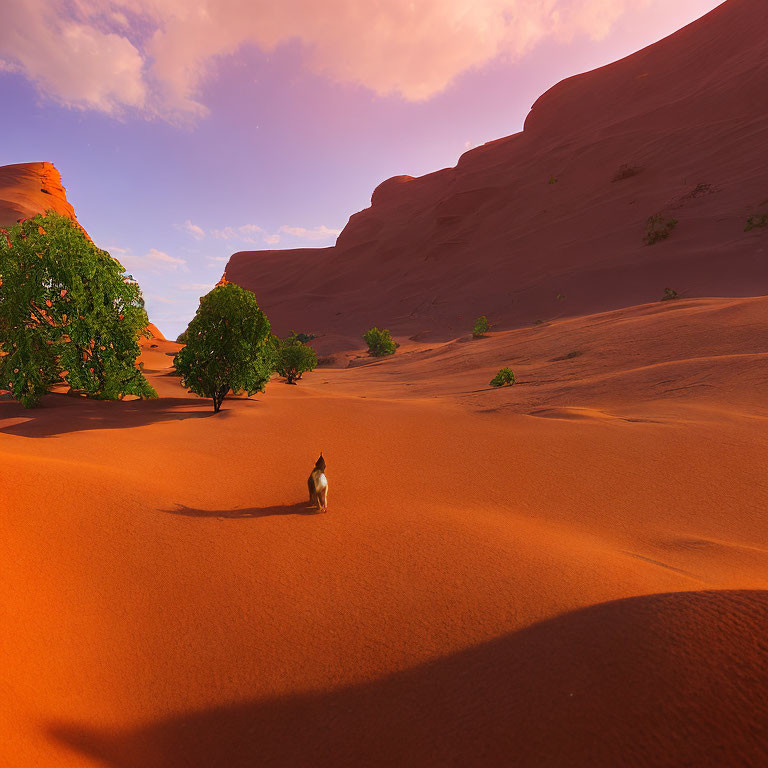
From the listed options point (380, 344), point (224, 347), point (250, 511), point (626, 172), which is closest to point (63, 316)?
point (224, 347)

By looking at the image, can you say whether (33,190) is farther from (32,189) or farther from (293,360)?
(293,360)

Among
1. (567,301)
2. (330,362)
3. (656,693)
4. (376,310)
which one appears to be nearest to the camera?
(656,693)

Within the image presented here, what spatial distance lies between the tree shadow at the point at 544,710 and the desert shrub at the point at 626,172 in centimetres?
5348

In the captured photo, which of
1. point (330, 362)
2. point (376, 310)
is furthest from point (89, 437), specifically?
point (376, 310)

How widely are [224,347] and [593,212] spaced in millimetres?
44748

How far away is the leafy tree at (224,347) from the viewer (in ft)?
44.3

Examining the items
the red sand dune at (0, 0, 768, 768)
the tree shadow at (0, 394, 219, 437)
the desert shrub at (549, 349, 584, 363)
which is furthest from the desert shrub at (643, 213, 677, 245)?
the tree shadow at (0, 394, 219, 437)

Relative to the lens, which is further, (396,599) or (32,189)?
(32,189)

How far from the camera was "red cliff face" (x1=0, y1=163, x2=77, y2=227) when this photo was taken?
2211 inches

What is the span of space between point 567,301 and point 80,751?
3933 centimetres

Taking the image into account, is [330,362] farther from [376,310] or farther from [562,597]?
[562,597]

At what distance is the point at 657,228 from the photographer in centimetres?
3712

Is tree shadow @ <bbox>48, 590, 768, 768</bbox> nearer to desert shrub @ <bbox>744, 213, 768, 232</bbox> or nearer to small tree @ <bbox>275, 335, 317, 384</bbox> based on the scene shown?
small tree @ <bbox>275, 335, 317, 384</bbox>

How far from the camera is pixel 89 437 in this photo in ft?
30.1
